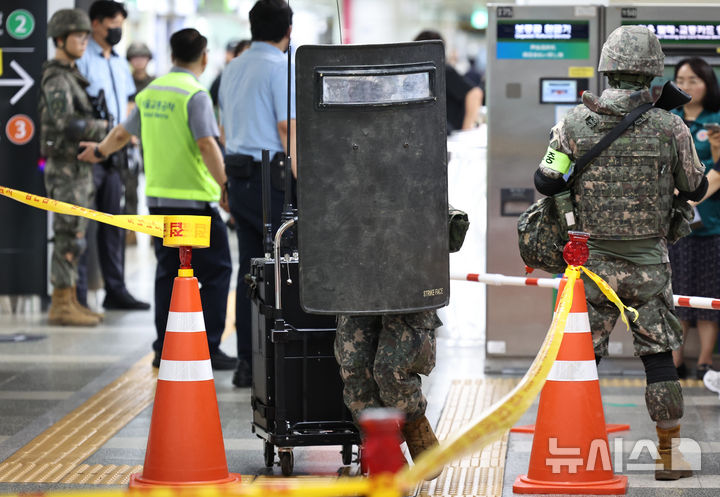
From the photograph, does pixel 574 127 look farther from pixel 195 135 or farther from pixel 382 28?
pixel 382 28

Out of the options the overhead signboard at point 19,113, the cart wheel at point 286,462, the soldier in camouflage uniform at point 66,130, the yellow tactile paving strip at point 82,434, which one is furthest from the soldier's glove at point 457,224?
the overhead signboard at point 19,113

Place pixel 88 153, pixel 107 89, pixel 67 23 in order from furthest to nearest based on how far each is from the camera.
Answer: pixel 107 89 < pixel 67 23 < pixel 88 153

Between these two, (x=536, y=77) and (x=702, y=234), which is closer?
(x=702, y=234)

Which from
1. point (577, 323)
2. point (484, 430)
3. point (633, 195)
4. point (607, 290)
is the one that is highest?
point (633, 195)

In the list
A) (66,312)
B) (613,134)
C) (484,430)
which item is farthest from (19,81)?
(484,430)

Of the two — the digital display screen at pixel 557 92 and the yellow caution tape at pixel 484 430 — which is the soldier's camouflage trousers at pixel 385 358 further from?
the digital display screen at pixel 557 92

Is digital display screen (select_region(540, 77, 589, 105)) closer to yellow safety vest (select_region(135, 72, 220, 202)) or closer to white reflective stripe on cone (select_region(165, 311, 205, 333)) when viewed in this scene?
→ yellow safety vest (select_region(135, 72, 220, 202))

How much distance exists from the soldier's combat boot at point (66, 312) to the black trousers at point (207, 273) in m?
2.17

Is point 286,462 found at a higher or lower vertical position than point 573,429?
lower

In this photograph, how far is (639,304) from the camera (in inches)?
205

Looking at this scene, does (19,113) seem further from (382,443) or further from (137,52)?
(382,443)

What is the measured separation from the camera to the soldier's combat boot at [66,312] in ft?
31.9

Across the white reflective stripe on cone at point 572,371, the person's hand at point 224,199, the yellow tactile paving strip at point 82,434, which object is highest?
the person's hand at point 224,199

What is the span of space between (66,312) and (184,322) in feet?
16.7
